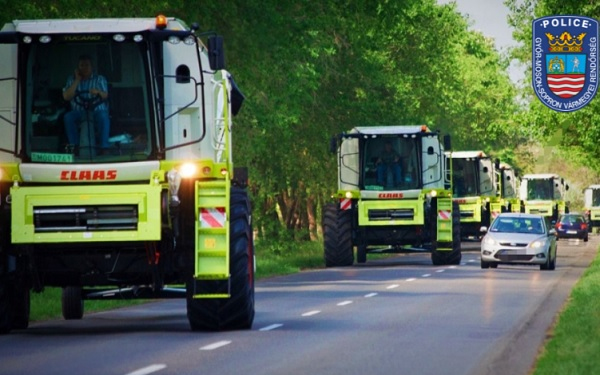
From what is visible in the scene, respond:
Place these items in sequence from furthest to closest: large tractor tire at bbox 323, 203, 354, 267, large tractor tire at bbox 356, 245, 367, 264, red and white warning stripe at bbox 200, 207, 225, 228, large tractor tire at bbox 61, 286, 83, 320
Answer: large tractor tire at bbox 356, 245, 367, 264 < large tractor tire at bbox 323, 203, 354, 267 < large tractor tire at bbox 61, 286, 83, 320 < red and white warning stripe at bbox 200, 207, 225, 228

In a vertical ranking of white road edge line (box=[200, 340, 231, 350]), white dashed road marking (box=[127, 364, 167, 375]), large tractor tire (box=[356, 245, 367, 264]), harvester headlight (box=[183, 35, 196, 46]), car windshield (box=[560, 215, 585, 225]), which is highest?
harvester headlight (box=[183, 35, 196, 46])

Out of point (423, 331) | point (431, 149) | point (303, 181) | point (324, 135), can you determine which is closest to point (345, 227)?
point (431, 149)

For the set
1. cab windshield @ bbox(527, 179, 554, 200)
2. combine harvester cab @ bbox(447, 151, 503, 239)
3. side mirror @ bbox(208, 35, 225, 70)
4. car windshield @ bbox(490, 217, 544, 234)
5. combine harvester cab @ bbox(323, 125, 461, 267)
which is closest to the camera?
side mirror @ bbox(208, 35, 225, 70)

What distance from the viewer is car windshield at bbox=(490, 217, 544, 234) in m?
43.6

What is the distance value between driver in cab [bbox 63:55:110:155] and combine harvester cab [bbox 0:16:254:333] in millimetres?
34

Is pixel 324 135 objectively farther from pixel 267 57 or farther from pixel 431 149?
pixel 267 57

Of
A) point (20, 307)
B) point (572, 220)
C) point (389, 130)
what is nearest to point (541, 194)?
point (572, 220)

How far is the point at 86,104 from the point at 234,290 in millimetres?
2847

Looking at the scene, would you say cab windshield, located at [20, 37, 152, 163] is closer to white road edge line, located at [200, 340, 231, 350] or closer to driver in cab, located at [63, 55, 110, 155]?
driver in cab, located at [63, 55, 110, 155]

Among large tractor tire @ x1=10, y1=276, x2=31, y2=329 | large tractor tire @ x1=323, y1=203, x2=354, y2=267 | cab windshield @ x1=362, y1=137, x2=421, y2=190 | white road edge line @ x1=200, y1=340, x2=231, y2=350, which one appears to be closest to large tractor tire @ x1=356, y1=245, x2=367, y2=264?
large tractor tire @ x1=323, y1=203, x2=354, y2=267

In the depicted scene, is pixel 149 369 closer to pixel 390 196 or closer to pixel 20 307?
pixel 20 307

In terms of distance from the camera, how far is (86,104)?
67.0ft

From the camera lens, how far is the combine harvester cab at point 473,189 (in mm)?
63281

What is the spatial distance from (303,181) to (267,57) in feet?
78.8
